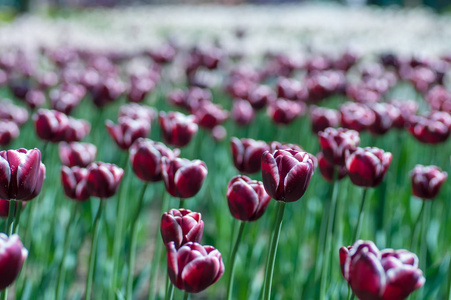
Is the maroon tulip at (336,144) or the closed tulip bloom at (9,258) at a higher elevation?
the maroon tulip at (336,144)

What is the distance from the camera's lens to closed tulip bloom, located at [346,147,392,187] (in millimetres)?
1749

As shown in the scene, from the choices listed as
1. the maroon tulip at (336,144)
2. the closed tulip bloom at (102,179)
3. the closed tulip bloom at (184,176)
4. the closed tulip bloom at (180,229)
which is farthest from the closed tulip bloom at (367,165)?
the closed tulip bloom at (102,179)

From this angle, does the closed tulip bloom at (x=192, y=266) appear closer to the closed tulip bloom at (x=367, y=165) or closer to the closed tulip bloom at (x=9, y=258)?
the closed tulip bloom at (x=9, y=258)

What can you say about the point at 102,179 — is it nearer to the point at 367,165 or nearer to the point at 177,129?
the point at 177,129

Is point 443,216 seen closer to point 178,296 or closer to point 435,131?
point 435,131

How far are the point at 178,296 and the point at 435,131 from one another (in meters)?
1.36

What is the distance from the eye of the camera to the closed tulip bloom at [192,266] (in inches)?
48.6

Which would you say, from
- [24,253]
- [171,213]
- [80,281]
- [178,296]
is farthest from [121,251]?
[24,253]

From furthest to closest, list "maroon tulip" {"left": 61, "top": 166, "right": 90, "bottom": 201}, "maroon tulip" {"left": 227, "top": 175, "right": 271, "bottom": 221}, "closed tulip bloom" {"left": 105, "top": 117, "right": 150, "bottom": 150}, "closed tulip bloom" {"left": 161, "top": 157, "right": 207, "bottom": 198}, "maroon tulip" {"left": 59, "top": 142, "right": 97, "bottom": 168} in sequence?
"closed tulip bloom" {"left": 105, "top": 117, "right": 150, "bottom": 150}
"maroon tulip" {"left": 59, "top": 142, "right": 97, "bottom": 168}
"maroon tulip" {"left": 61, "top": 166, "right": 90, "bottom": 201}
"closed tulip bloom" {"left": 161, "top": 157, "right": 207, "bottom": 198}
"maroon tulip" {"left": 227, "top": 175, "right": 271, "bottom": 221}

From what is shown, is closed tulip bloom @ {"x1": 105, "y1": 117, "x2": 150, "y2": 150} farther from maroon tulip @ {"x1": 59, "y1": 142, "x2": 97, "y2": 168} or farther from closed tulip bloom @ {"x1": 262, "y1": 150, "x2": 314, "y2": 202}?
closed tulip bloom @ {"x1": 262, "y1": 150, "x2": 314, "y2": 202}

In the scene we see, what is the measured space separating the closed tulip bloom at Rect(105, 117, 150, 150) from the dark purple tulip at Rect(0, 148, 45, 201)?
959mm

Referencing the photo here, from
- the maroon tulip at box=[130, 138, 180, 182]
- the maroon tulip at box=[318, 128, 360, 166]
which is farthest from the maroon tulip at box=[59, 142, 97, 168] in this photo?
the maroon tulip at box=[318, 128, 360, 166]

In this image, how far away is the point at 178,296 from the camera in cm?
240

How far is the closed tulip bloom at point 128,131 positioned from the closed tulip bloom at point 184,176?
0.71 m
